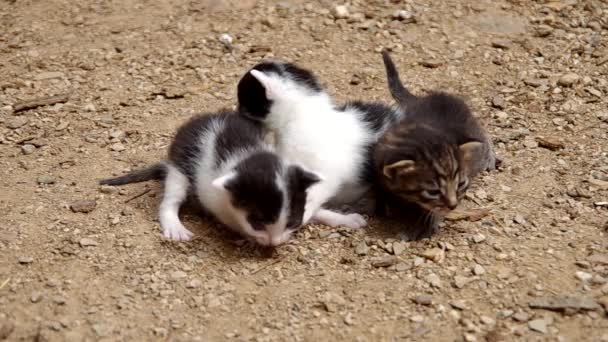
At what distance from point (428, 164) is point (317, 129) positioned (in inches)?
31.4

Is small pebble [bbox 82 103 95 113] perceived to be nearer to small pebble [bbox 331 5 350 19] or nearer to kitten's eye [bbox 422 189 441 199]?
small pebble [bbox 331 5 350 19]

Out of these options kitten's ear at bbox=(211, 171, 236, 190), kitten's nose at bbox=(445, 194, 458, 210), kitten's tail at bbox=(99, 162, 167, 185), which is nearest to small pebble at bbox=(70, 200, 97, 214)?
kitten's tail at bbox=(99, 162, 167, 185)

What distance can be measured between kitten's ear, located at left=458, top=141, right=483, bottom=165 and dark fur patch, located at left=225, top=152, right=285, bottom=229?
1176mm

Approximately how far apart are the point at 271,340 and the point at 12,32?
462 centimetres

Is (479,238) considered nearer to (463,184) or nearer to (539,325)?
(463,184)

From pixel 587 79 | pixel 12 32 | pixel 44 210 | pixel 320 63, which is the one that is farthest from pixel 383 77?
pixel 12 32

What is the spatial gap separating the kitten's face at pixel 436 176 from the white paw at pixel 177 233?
131 cm

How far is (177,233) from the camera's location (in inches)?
189

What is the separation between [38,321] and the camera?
4.09 m

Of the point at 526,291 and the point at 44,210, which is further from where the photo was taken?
the point at 44,210

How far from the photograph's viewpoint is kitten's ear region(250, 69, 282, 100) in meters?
5.06

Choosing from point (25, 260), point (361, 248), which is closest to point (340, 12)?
point (361, 248)

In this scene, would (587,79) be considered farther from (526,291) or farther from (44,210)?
(44,210)

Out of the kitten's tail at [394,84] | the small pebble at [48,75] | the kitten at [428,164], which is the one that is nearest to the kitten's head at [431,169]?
the kitten at [428,164]
